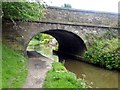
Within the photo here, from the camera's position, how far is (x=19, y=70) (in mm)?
13430

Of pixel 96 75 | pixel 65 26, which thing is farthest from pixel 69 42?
pixel 96 75

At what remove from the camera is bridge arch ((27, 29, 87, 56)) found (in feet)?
77.3

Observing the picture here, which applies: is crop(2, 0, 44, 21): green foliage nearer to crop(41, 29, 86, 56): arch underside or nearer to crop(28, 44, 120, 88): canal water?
crop(28, 44, 120, 88): canal water

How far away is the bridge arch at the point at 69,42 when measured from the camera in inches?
927

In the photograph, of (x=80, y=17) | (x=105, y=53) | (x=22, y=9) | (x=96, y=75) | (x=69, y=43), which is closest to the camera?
(x=22, y=9)

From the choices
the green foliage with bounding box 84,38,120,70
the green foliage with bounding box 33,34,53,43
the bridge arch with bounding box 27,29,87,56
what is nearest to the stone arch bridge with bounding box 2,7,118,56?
the bridge arch with bounding box 27,29,87,56

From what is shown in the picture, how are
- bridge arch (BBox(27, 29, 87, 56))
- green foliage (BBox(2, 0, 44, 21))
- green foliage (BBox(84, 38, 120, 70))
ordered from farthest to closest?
bridge arch (BBox(27, 29, 87, 56)), green foliage (BBox(84, 38, 120, 70)), green foliage (BBox(2, 0, 44, 21))

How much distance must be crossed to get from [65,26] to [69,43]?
726 cm

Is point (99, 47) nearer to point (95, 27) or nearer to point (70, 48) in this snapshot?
point (95, 27)

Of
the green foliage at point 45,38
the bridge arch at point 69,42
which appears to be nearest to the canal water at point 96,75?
the bridge arch at point 69,42

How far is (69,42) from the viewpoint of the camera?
2905 centimetres

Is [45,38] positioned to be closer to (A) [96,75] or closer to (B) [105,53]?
(B) [105,53]

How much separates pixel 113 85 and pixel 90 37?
8.98 metres

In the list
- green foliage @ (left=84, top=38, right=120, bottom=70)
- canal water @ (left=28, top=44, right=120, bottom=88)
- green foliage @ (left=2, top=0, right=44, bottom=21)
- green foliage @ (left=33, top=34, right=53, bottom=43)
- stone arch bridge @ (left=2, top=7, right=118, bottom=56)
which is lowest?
green foliage @ (left=33, top=34, right=53, bottom=43)
